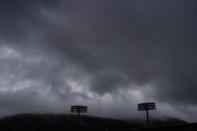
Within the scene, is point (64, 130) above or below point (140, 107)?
below

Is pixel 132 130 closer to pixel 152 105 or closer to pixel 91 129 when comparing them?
pixel 152 105

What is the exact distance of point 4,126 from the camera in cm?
19825

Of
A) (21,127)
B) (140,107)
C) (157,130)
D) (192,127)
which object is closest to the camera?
(192,127)

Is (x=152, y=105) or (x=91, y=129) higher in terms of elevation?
(x=152, y=105)

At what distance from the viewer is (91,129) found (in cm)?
19575

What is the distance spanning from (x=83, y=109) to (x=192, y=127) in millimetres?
56033

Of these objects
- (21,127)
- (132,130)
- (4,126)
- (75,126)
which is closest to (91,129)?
(75,126)

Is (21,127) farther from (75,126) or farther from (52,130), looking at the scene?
(75,126)

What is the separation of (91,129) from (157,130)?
18283cm

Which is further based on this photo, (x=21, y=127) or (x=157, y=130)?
(x=21, y=127)

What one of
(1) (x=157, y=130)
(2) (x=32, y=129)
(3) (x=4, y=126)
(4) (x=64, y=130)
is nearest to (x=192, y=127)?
(1) (x=157, y=130)

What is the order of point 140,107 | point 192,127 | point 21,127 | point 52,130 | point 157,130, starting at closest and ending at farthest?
point 192,127 → point 157,130 → point 140,107 → point 52,130 → point 21,127

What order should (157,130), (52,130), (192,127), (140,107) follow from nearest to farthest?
(192,127), (157,130), (140,107), (52,130)

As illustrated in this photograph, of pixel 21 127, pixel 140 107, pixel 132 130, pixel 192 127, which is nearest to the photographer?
pixel 192 127
